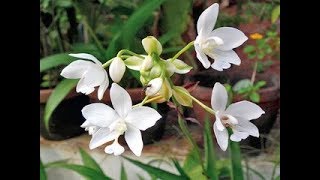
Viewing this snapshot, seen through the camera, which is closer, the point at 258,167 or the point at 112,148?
the point at 112,148

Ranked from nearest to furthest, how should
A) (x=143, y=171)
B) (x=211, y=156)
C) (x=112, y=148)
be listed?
(x=112, y=148), (x=211, y=156), (x=143, y=171)

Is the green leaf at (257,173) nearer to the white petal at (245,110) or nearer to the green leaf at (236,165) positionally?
the green leaf at (236,165)

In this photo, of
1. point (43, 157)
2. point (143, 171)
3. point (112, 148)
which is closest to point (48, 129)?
point (43, 157)

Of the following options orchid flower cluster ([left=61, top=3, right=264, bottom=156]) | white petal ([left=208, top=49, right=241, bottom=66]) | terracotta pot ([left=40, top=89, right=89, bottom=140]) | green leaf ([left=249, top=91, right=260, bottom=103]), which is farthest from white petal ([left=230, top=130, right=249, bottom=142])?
terracotta pot ([left=40, top=89, right=89, bottom=140])

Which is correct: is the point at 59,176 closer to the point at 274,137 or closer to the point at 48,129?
the point at 48,129

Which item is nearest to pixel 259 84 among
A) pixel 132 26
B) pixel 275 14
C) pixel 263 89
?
pixel 263 89

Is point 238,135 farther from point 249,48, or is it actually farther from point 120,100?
point 249,48
